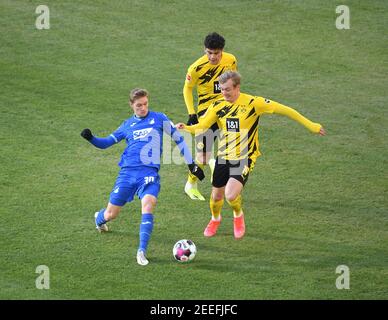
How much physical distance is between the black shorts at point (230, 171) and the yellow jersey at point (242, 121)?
7 cm

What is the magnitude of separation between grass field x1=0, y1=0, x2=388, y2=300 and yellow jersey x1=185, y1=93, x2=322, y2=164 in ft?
4.25

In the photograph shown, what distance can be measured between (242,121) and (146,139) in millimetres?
1394

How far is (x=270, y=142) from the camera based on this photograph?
1502 centimetres

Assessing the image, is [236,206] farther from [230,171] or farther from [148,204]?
[148,204]

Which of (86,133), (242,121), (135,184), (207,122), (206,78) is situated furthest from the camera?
(206,78)

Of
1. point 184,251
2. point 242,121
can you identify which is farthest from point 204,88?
point 184,251

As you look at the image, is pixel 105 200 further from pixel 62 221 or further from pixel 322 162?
Result: pixel 322 162

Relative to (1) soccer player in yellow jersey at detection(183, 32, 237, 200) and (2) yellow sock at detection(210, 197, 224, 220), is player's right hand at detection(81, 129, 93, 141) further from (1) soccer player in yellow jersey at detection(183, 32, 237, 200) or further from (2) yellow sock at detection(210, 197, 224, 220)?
(1) soccer player in yellow jersey at detection(183, 32, 237, 200)

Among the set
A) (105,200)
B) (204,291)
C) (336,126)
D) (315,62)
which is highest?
(315,62)

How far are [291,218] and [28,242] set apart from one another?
399 cm

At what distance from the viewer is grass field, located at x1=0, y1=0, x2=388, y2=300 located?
34.9ft

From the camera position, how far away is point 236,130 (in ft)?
37.8

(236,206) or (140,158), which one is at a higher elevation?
(140,158)

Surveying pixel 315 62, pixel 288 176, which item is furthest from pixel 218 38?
pixel 315 62
